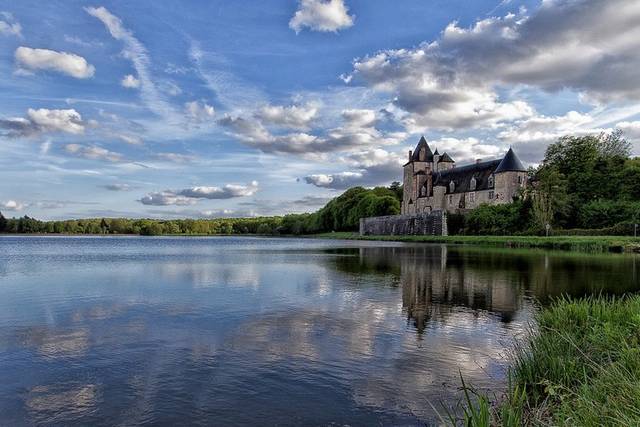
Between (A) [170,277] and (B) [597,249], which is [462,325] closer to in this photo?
(A) [170,277]

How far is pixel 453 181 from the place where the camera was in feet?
266

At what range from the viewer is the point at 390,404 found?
6.76 metres

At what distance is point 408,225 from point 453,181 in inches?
423

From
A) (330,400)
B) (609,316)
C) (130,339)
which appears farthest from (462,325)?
(130,339)

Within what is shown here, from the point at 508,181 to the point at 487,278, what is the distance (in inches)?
1995

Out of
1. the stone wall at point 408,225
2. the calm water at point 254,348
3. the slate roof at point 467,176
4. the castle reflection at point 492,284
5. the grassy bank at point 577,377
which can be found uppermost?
the slate roof at point 467,176

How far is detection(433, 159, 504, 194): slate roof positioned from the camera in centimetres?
7412

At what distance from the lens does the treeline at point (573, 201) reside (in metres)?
56.9

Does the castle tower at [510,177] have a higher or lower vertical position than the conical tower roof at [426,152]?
lower

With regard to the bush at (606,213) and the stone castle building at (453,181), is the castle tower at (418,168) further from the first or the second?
the bush at (606,213)

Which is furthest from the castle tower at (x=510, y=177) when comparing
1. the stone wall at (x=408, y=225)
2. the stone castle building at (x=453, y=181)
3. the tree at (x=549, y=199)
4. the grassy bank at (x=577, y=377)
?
the grassy bank at (x=577, y=377)

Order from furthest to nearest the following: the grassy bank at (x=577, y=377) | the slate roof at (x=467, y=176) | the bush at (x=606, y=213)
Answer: the slate roof at (x=467, y=176), the bush at (x=606, y=213), the grassy bank at (x=577, y=377)

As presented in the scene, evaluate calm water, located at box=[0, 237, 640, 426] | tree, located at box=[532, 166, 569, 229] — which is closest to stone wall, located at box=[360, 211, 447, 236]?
tree, located at box=[532, 166, 569, 229]

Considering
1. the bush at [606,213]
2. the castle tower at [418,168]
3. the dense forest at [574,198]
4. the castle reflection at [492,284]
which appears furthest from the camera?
the castle tower at [418,168]
